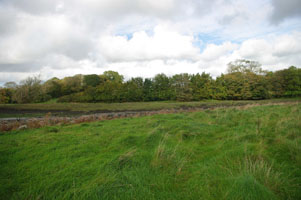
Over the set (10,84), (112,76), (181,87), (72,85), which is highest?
(112,76)

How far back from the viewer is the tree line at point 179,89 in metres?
51.5

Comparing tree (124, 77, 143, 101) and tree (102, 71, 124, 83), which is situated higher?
tree (102, 71, 124, 83)

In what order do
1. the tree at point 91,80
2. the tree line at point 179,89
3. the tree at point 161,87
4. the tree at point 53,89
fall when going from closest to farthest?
the tree line at point 179,89, the tree at point 161,87, the tree at point 53,89, the tree at point 91,80

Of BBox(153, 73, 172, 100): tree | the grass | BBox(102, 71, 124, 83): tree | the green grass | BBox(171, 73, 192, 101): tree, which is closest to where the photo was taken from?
the green grass

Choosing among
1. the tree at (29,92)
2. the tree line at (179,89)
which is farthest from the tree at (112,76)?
the tree at (29,92)

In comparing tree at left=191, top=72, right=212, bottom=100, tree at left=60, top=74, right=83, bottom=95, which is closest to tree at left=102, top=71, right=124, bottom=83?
tree at left=60, top=74, right=83, bottom=95

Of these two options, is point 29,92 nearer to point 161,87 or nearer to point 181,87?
point 161,87

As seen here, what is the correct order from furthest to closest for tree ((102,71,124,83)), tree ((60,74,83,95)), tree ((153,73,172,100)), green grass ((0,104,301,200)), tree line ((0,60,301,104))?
tree ((102,71,124,83))
tree ((60,74,83,95))
tree ((153,73,172,100))
tree line ((0,60,301,104))
green grass ((0,104,301,200))

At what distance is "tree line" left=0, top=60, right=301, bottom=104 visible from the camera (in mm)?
51531

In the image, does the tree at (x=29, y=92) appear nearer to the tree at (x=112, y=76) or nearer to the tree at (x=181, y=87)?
the tree at (x=112, y=76)

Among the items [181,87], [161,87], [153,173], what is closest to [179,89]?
[181,87]

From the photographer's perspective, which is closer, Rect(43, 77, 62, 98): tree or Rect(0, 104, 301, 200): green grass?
Rect(0, 104, 301, 200): green grass

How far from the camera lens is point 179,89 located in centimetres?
5634

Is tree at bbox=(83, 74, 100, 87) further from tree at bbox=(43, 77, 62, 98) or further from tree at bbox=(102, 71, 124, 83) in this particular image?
tree at bbox=(102, 71, 124, 83)
